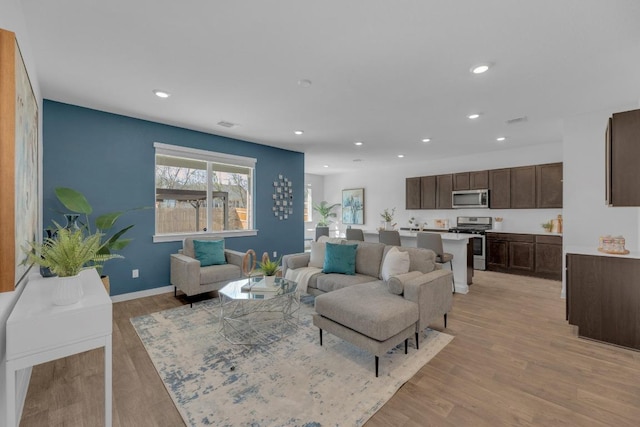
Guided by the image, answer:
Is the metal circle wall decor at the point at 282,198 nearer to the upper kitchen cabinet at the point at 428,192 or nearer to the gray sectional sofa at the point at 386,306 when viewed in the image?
the gray sectional sofa at the point at 386,306

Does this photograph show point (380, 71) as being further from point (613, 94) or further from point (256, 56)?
point (613, 94)

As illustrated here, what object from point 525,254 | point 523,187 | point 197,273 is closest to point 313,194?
point 523,187

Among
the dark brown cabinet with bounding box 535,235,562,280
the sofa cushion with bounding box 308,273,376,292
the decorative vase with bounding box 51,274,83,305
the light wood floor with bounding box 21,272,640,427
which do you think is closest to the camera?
the decorative vase with bounding box 51,274,83,305

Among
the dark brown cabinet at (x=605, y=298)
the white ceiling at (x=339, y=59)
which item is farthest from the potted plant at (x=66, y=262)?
the dark brown cabinet at (x=605, y=298)

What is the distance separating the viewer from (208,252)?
4.12 meters

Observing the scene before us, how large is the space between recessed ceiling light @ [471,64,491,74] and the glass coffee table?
9.18ft

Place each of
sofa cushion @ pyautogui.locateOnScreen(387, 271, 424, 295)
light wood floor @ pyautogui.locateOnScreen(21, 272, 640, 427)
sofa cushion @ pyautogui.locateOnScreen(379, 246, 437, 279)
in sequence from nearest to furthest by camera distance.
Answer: light wood floor @ pyautogui.locateOnScreen(21, 272, 640, 427)
sofa cushion @ pyautogui.locateOnScreen(387, 271, 424, 295)
sofa cushion @ pyautogui.locateOnScreen(379, 246, 437, 279)

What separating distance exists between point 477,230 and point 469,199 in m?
0.74

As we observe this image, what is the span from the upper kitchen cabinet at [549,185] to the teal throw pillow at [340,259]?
4.29m

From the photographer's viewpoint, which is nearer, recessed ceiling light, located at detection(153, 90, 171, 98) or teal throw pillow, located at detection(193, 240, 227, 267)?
recessed ceiling light, located at detection(153, 90, 171, 98)

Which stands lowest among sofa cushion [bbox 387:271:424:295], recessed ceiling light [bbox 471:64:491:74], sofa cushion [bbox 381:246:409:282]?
sofa cushion [bbox 387:271:424:295]

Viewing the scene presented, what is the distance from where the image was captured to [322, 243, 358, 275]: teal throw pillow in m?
3.61

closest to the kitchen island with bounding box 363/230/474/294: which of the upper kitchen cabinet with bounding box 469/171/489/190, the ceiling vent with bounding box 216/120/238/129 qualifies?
the upper kitchen cabinet with bounding box 469/171/489/190

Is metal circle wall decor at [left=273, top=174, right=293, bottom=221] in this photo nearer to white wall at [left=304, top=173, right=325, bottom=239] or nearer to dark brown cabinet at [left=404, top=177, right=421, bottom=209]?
dark brown cabinet at [left=404, top=177, right=421, bottom=209]
